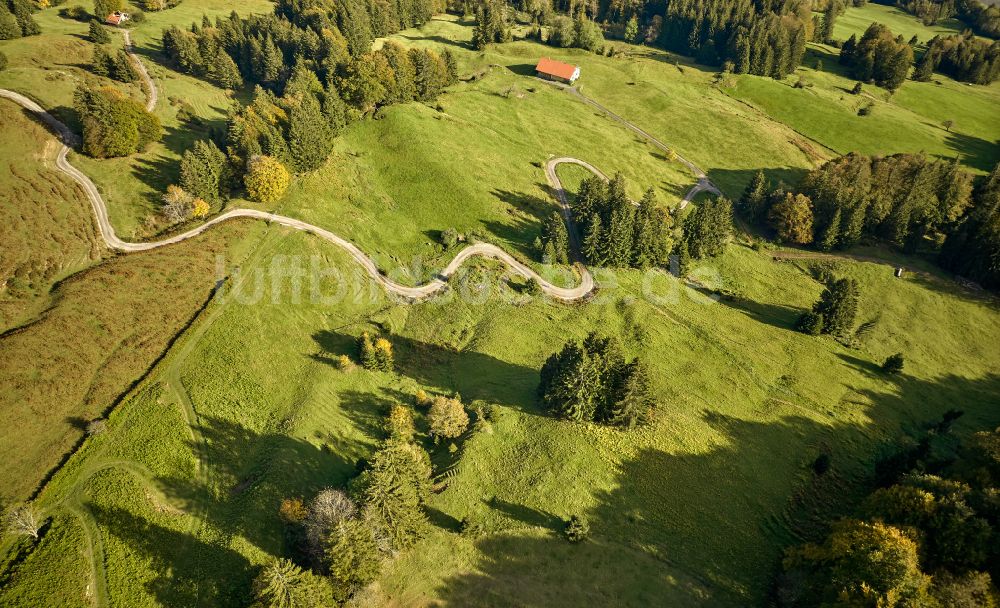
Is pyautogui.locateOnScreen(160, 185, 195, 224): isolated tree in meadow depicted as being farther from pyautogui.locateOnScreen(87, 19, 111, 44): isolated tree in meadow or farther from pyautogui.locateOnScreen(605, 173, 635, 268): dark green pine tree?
pyautogui.locateOnScreen(87, 19, 111, 44): isolated tree in meadow

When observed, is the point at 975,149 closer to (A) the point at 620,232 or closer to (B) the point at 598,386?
(A) the point at 620,232

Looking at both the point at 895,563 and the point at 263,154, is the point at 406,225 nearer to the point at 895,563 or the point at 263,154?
the point at 263,154

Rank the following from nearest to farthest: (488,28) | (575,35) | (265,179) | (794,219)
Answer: (265,179) → (794,219) → (488,28) → (575,35)

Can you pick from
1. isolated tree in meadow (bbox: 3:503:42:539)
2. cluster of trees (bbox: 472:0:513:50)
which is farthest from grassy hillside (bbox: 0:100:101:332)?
cluster of trees (bbox: 472:0:513:50)

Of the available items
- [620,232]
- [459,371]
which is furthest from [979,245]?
[459,371]

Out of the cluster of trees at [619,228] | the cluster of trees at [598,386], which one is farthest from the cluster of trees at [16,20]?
the cluster of trees at [598,386]
